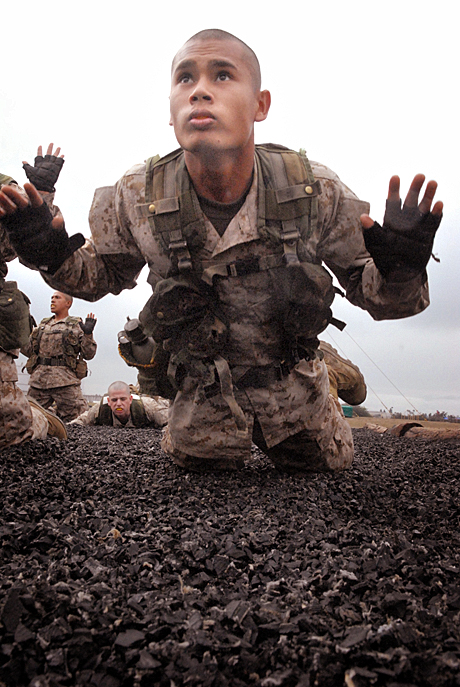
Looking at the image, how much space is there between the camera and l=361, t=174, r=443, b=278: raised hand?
2.34 meters

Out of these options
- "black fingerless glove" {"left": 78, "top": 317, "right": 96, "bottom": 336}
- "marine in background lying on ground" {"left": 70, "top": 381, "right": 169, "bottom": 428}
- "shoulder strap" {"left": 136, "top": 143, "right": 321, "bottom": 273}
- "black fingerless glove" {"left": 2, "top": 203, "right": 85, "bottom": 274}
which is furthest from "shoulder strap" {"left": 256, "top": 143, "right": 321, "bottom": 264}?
"black fingerless glove" {"left": 78, "top": 317, "right": 96, "bottom": 336}

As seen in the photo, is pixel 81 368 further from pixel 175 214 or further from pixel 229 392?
pixel 175 214

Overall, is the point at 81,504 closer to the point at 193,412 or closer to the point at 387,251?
the point at 193,412

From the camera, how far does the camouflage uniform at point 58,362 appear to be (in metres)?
9.41

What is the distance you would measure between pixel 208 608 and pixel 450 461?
10.9ft

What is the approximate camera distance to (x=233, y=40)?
8.98ft

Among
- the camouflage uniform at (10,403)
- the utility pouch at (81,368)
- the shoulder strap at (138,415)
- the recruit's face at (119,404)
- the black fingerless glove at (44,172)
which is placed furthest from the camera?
the utility pouch at (81,368)

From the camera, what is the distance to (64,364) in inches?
374

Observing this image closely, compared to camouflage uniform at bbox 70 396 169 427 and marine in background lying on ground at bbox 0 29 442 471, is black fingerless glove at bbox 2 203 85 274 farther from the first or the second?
camouflage uniform at bbox 70 396 169 427

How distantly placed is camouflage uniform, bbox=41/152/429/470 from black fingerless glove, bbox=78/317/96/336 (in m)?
6.48

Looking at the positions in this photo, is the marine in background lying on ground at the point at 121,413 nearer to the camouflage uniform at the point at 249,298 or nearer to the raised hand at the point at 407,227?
the camouflage uniform at the point at 249,298

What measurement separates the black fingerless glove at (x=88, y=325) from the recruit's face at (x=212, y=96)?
7293 mm

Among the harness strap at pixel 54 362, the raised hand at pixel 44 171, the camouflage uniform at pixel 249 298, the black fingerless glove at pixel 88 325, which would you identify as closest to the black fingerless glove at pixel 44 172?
the raised hand at pixel 44 171

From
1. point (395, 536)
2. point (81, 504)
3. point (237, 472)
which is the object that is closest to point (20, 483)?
point (81, 504)
